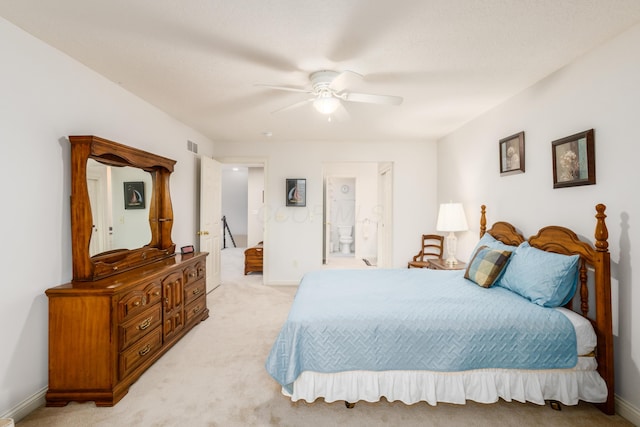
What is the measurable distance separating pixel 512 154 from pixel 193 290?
Answer: 11.8ft

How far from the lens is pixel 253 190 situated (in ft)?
24.6

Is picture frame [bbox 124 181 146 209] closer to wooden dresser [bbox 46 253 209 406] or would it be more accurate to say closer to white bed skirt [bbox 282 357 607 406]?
wooden dresser [bbox 46 253 209 406]

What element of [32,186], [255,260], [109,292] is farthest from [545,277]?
[255,260]

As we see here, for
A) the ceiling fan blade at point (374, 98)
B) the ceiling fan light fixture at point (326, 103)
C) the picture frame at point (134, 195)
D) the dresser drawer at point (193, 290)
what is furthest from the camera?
the dresser drawer at point (193, 290)

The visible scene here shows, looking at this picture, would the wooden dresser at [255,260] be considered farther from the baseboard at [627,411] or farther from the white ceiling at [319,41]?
the baseboard at [627,411]

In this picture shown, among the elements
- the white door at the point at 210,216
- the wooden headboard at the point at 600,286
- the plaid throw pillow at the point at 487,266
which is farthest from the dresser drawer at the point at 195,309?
the wooden headboard at the point at 600,286

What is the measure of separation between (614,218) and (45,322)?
386 centimetres

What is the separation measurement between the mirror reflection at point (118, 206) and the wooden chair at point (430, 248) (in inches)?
146

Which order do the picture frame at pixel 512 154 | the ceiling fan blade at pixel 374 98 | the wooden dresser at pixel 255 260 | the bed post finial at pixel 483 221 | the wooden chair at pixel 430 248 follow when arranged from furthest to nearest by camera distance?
1. the wooden dresser at pixel 255 260
2. the wooden chair at pixel 430 248
3. the bed post finial at pixel 483 221
4. the picture frame at pixel 512 154
5. the ceiling fan blade at pixel 374 98

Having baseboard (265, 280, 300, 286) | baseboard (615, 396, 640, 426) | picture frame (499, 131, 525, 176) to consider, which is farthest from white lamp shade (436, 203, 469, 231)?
baseboard (265, 280, 300, 286)

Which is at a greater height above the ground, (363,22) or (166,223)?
(363,22)

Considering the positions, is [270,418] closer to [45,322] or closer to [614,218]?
[45,322]

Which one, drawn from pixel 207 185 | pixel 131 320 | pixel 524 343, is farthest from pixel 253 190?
pixel 524 343

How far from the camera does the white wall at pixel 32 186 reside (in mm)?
1775
